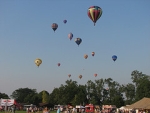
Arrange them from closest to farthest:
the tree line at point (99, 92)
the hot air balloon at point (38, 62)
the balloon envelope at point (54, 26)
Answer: the balloon envelope at point (54, 26), the hot air balloon at point (38, 62), the tree line at point (99, 92)

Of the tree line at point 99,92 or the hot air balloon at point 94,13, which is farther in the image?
the tree line at point 99,92

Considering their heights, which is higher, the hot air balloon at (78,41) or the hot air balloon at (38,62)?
the hot air balloon at (78,41)

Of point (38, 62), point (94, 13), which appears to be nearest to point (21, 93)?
point (38, 62)

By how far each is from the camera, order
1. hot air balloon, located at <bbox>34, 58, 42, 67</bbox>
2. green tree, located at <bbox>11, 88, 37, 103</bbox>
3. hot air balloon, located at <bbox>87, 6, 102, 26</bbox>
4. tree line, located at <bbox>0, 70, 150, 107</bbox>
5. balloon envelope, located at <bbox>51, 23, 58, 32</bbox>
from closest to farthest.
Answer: hot air balloon, located at <bbox>87, 6, 102, 26</bbox>, balloon envelope, located at <bbox>51, 23, 58, 32</bbox>, hot air balloon, located at <bbox>34, 58, 42, 67</bbox>, tree line, located at <bbox>0, 70, 150, 107</bbox>, green tree, located at <bbox>11, 88, 37, 103</bbox>

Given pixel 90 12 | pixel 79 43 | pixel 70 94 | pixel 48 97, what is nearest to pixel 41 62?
pixel 79 43

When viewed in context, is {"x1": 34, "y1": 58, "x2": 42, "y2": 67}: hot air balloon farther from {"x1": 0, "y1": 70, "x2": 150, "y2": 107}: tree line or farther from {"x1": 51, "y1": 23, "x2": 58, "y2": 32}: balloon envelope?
{"x1": 0, "y1": 70, "x2": 150, "y2": 107}: tree line

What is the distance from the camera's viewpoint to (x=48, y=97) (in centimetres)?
12762

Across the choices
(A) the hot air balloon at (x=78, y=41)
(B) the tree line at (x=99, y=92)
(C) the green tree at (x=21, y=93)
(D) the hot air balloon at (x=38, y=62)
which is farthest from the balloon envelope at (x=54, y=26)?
(C) the green tree at (x=21, y=93)

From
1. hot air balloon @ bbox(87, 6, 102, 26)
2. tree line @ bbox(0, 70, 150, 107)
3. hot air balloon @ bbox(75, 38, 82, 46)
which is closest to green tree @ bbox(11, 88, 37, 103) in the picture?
tree line @ bbox(0, 70, 150, 107)

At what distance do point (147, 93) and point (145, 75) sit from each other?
48.1 feet

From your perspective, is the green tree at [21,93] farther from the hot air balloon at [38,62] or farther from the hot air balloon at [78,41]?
the hot air balloon at [78,41]

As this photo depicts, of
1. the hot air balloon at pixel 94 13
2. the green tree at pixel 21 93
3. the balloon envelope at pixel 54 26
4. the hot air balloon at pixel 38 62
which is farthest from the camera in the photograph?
the green tree at pixel 21 93

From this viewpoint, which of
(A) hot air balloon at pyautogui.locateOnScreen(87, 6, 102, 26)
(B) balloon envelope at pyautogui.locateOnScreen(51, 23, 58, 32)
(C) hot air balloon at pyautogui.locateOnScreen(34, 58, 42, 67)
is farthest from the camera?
(C) hot air balloon at pyautogui.locateOnScreen(34, 58, 42, 67)

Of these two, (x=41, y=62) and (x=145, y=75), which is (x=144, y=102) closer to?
(x=41, y=62)
